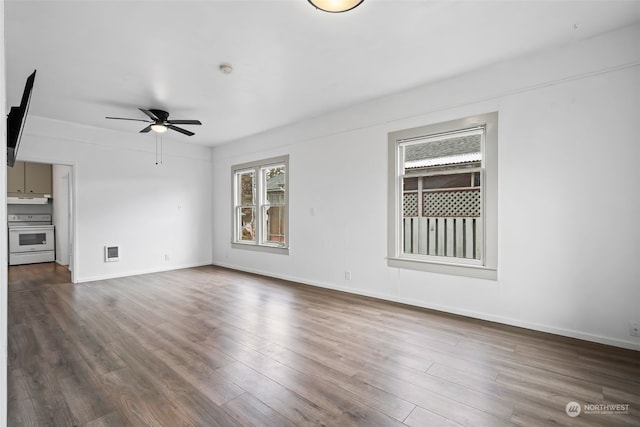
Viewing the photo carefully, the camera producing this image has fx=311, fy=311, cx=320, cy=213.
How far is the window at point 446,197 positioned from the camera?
350 centimetres

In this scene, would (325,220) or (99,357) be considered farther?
(325,220)

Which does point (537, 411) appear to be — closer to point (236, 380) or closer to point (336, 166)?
point (236, 380)

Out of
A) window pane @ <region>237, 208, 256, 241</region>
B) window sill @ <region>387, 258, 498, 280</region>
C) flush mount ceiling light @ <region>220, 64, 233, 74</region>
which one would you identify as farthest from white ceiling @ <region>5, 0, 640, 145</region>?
window pane @ <region>237, 208, 256, 241</region>

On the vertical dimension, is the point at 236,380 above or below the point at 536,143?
below

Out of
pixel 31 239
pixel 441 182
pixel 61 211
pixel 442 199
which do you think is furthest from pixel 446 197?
pixel 31 239

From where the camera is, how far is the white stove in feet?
23.6

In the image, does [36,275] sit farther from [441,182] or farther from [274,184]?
[441,182]

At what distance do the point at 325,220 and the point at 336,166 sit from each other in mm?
884

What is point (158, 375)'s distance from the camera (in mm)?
2354

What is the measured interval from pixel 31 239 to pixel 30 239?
0.02m

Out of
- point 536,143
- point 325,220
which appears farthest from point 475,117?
point 325,220

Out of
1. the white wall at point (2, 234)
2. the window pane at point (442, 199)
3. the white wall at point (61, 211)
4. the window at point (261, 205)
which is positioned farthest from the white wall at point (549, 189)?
the white wall at point (61, 211)

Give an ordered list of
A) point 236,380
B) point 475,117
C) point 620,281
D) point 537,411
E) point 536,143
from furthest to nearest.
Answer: point 475,117, point 536,143, point 620,281, point 236,380, point 537,411

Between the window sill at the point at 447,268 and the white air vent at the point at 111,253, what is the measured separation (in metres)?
5.11
